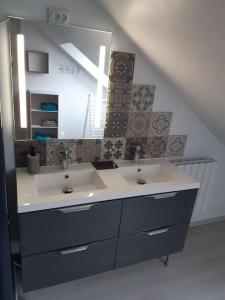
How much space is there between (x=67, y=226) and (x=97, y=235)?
0.23 metres

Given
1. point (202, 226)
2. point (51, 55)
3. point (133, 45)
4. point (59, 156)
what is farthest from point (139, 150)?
point (202, 226)

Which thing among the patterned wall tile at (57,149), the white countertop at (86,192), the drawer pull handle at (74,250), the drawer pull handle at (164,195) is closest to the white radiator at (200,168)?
the white countertop at (86,192)

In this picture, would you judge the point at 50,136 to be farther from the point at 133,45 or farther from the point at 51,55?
the point at 133,45

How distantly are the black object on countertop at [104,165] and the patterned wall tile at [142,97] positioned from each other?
0.44 metres

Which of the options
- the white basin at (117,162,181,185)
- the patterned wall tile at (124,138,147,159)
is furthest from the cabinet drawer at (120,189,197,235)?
the patterned wall tile at (124,138,147,159)

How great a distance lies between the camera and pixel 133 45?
1699 millimetres

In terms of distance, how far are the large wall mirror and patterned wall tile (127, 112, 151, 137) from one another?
245 mm

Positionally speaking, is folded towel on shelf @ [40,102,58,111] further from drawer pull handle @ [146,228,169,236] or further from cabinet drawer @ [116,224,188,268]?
drawer pull handle @ [146,228,169,236]

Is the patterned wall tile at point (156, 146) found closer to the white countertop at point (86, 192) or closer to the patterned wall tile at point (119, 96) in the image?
the white countertop at point (86, 192)

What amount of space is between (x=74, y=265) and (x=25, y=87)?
1205 millimetres

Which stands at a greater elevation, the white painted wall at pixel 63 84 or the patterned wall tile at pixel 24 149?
the white painted wall at pixel 63 84

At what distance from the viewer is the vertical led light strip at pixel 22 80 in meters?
1.46

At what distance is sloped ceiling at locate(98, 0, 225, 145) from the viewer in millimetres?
958

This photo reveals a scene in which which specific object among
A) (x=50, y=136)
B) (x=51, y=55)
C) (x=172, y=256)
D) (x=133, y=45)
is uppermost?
(x=133, y=45)
